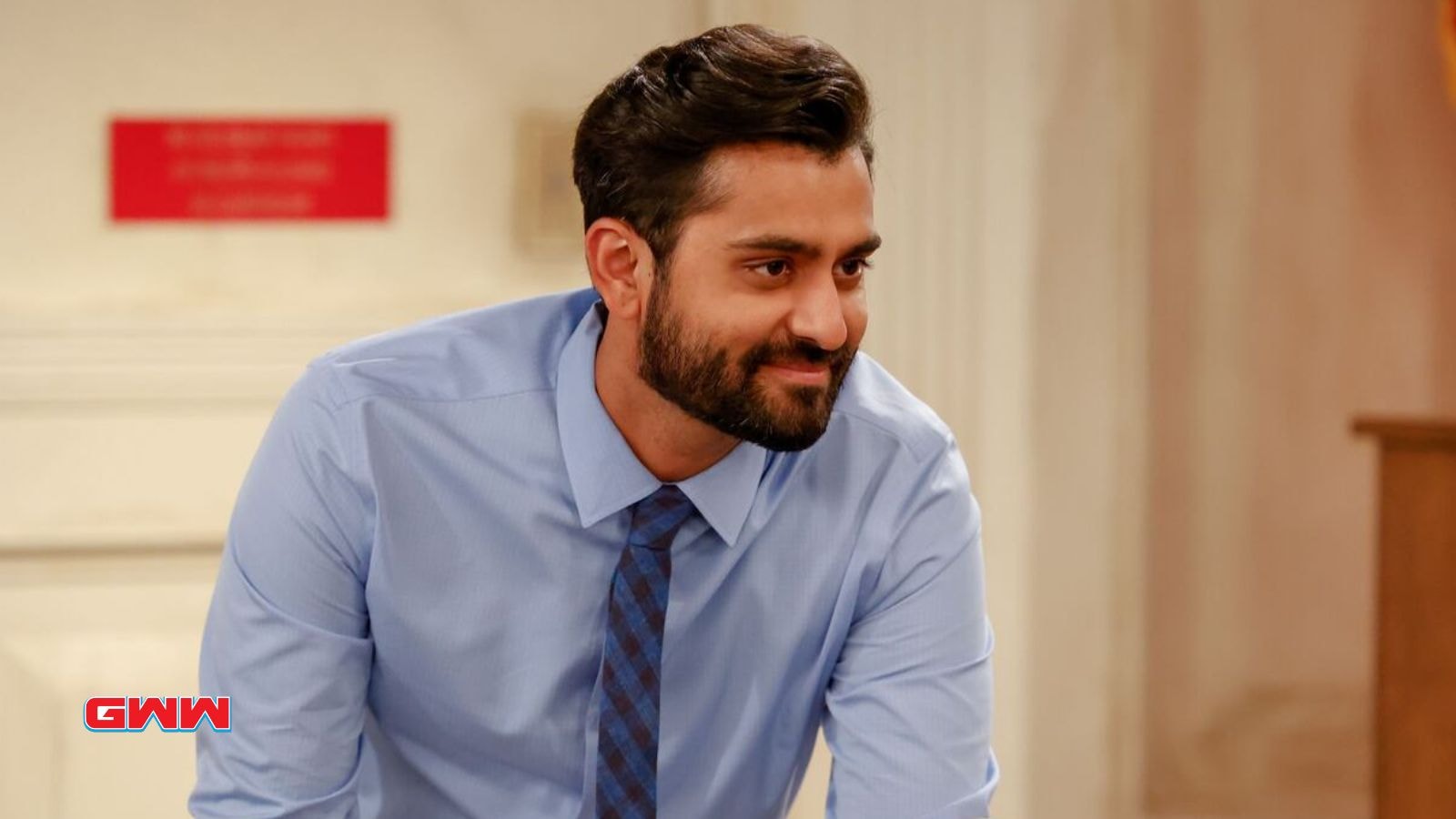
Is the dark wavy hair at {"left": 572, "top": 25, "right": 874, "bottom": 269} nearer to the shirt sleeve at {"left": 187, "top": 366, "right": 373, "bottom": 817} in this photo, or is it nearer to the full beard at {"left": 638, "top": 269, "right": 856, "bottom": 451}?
the full beard at {"left": 638, "top": 269, "right": 856, "bottom": 451}

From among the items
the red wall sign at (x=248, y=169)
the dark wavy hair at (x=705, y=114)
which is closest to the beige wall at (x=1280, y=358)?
the red wall sign at (x=248, y=169)

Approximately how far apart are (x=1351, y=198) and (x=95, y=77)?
6.44 ft

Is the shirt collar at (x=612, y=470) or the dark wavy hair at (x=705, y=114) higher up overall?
the dark wavy hair at (x=705, y=114)

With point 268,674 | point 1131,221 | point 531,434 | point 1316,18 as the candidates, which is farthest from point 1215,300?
point 268,674

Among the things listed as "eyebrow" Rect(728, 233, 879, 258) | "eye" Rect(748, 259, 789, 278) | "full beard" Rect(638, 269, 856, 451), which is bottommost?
"full beard" Rect(638, 269, 856, 451)

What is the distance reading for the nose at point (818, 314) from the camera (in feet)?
4.27

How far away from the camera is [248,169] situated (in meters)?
2.43

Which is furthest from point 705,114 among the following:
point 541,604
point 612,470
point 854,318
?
point 541,604

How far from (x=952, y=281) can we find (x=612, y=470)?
47.0 inches

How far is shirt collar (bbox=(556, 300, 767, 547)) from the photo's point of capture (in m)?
1.41

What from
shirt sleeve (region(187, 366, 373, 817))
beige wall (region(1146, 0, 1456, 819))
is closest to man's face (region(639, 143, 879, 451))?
shirt sleeve (region(187, 366, 373, 817))

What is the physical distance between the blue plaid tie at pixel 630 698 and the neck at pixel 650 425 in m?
0.11

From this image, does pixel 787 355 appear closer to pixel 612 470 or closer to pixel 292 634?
pixel 612 470

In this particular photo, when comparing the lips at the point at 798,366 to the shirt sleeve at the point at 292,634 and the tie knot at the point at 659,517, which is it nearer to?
the tie knot at the point at 659,517
